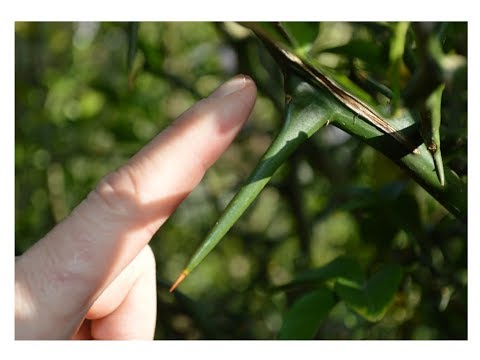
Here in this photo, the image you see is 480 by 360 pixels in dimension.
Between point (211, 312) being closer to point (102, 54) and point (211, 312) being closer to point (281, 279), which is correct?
point (281, 279)

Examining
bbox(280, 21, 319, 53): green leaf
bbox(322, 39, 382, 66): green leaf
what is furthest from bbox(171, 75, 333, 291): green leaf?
bbox(322, 39, 382, 66): green leaf

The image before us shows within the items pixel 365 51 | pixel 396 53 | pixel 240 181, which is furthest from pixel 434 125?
pixel 240 181

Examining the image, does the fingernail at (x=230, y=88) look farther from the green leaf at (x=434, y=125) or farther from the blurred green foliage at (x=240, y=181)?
the green leaf at (x=434, y=125)

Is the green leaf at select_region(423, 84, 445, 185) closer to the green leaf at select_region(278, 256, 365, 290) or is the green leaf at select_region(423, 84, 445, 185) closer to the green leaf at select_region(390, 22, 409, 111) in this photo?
the green leaf at select_region(390, 22, 409, 111)

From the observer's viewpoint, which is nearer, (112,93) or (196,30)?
(112,93)

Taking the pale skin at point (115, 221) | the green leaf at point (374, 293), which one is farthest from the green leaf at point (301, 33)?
the green leaf at point (374, 293)

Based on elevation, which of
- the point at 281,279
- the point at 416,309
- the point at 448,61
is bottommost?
the point at 281,279

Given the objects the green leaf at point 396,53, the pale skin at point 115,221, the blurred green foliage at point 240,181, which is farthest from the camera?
the blurred green foliage at point 240,181
